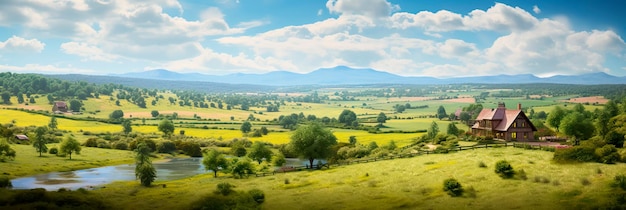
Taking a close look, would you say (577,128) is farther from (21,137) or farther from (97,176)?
(21,137)

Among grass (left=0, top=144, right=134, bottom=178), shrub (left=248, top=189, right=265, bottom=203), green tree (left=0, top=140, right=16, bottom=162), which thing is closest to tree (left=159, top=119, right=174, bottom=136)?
grass (left=0, top=144, right=134, bottom=178)

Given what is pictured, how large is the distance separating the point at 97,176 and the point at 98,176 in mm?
188

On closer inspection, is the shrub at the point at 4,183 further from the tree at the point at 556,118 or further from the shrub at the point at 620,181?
the tree at the point at 556,118

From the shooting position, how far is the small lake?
273 feet

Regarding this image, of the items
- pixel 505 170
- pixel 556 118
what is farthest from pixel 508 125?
pixel 505 170

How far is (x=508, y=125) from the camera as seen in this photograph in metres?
89.6

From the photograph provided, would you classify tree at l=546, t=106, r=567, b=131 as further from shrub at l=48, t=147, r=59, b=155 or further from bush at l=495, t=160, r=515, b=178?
shrub at l=48, t=147, r=59, b=155

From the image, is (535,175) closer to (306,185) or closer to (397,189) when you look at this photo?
(397,189)

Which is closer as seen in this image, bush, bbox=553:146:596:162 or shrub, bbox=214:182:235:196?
bush, bbox=553:146:596:162

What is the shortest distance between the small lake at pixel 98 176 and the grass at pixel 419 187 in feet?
32.5

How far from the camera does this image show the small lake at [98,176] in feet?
273

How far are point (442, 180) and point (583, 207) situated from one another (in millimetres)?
18835

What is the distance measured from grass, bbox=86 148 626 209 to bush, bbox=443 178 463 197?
1206mm

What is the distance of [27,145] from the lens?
13175 centimetres
